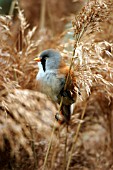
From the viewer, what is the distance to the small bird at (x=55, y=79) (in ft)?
5.12

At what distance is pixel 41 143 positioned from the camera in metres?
1.90

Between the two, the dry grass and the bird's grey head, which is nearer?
the dry grass

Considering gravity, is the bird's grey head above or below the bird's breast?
above

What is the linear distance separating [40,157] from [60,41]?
1.96 feet

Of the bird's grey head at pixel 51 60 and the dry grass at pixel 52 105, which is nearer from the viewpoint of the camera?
the dry grass at pixel 52 105

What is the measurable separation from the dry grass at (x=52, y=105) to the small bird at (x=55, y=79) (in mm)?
38

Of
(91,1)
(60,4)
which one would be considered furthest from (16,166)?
(60,4)

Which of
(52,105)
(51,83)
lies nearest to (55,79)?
(51,83)

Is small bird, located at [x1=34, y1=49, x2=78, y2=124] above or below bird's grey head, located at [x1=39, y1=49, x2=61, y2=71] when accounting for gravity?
below

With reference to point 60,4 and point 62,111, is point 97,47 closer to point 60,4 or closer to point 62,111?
point 62,111

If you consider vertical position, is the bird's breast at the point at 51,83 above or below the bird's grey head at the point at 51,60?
below

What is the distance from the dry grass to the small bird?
4 cm

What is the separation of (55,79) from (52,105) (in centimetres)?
19

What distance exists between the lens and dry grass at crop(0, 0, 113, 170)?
1.49 m
